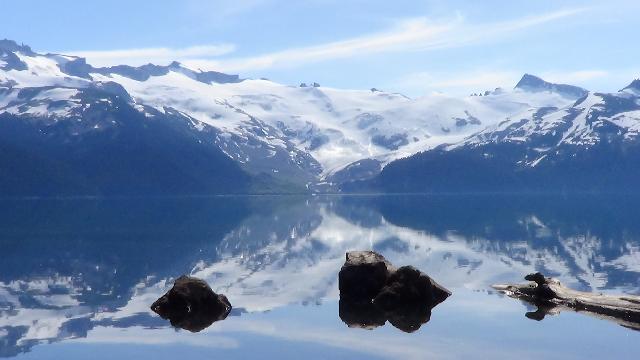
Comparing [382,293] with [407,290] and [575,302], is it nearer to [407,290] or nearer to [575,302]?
[407,290]

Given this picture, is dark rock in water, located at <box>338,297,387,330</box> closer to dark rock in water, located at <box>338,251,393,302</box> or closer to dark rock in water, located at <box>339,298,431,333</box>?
dark rock in water, located at <box>339,298,431,333</box>

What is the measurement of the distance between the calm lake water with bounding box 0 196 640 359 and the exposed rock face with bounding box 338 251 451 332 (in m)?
1.09

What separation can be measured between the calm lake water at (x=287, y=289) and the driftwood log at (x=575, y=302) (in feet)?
3.93

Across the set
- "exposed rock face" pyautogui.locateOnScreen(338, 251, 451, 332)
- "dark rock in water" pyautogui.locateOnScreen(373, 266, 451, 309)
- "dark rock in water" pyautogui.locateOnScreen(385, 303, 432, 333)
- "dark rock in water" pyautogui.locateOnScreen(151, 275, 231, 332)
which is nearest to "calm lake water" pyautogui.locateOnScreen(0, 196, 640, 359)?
"dark rock in water" pyautogui.locateOnScreen(385, 303, 432, 333)

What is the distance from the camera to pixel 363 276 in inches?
2057

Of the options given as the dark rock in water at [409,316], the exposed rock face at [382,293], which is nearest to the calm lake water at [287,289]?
the dark rock in water at [409,316]

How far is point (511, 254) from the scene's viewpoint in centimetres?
8831

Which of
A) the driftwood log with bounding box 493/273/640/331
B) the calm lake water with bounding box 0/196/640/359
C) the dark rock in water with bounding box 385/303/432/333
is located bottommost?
the calm lake water with bounding box 0/196/640/359

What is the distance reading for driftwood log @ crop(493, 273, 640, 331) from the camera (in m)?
43.1

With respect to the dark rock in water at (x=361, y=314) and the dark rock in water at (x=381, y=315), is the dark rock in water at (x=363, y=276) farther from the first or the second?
the dark rock in water at (x=381, y=315)

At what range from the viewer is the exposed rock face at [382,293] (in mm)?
44500

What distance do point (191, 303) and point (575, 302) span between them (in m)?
25.2

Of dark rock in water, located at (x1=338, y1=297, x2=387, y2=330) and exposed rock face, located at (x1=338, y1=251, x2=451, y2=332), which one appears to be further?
exposed rock face, located at (x1=338, y1=251, x2=451, y2=332)

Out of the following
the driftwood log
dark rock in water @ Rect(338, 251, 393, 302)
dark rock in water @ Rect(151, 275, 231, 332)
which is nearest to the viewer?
the driftwood log
